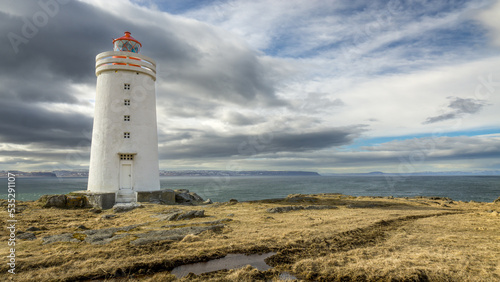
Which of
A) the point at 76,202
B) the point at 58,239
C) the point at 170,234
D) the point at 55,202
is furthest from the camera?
the point at 76,202

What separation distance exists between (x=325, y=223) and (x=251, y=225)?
3.46 m

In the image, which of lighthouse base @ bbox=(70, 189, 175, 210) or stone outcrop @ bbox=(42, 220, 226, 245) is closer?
stone outcrop @ bbox=(42, 220, 226, 245)

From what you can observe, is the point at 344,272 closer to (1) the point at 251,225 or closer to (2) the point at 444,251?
(2) the point at 444,251

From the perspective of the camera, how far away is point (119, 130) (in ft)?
72.6

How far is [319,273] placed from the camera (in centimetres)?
707

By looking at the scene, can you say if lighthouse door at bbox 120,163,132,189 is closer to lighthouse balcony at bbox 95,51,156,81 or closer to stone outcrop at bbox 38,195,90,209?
stone outcrop at bbox 38,195,90,209

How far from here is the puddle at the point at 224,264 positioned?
729cm

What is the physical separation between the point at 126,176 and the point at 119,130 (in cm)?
362

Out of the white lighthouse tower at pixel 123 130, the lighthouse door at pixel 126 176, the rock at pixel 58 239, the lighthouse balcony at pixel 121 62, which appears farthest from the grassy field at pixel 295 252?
the lighthouse balcony at pixel 121 62

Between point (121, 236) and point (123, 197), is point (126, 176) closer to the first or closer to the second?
point (123, 197)

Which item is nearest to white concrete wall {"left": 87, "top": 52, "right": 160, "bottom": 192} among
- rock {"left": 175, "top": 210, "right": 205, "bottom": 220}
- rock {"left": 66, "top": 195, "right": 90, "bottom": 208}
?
rock {"left": 66, "top": 195, "right": 90, "bottom": 208}

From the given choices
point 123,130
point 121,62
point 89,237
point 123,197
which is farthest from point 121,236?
point 121,62

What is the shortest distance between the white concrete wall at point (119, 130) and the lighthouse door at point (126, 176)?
27cm

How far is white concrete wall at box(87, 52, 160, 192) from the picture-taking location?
2191 cm
